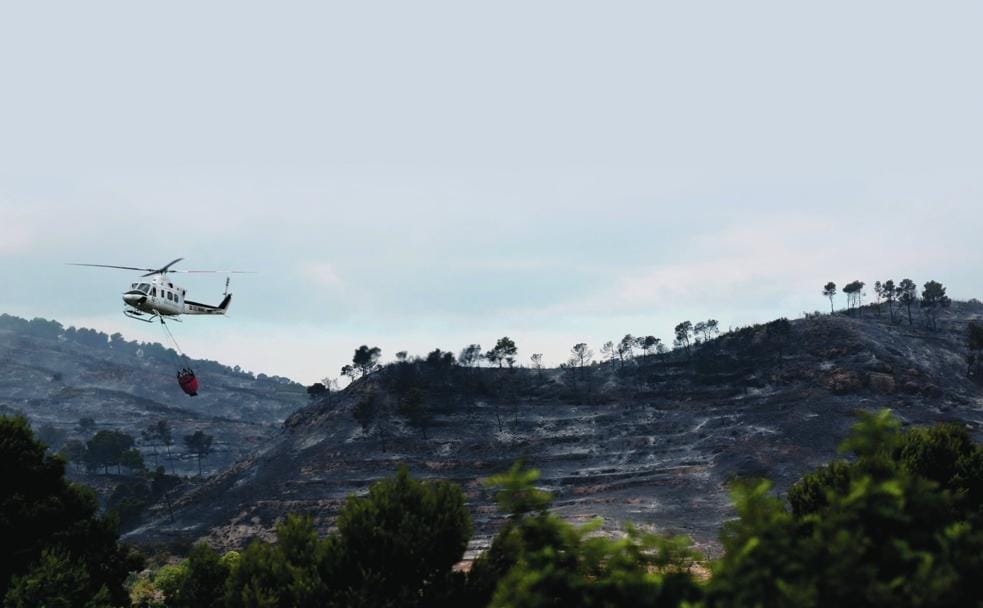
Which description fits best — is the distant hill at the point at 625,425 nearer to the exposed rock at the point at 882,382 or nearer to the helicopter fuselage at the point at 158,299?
the exposed rock at the point at 882,382

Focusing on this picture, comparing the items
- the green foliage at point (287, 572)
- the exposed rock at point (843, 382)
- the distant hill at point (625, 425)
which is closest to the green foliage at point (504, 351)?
the distant hill at point (625, 425)

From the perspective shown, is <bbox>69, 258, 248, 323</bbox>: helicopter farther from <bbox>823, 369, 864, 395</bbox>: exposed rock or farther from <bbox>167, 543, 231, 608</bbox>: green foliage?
<bbox>823, 369, 864, 395</bbox>: exposed rock


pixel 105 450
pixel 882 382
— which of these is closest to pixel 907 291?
pixel 882 382

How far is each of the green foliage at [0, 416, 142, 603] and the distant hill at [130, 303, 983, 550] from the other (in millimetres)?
55267

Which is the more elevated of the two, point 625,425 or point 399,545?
point 399,545

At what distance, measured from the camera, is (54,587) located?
2436 cm

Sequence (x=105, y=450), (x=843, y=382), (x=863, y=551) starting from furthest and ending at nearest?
(x=105, y=450) < (x=843, y=382) < (x=863, y=551)

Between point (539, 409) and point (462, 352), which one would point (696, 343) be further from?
point (462, 352)

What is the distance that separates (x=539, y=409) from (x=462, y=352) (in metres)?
46.7

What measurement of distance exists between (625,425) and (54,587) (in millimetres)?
102134

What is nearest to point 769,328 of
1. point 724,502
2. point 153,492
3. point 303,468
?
point 724,502

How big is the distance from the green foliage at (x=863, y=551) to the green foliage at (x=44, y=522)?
87.5ft

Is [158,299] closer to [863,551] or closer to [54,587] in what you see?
[54,587]

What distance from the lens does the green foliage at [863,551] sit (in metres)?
10.7
